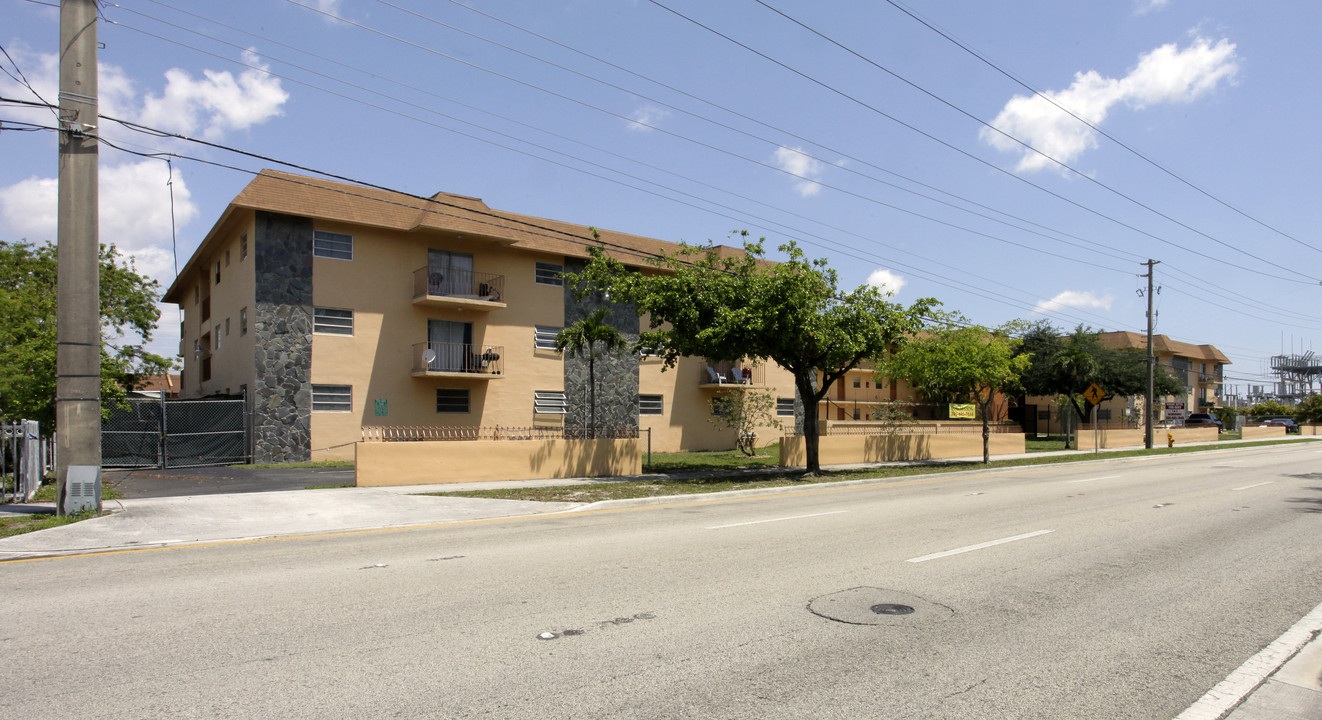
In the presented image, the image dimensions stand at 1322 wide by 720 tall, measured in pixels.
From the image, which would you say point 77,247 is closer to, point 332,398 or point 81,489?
point 81,489

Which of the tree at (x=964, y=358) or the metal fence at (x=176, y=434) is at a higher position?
the tree at (x=964, y=358)

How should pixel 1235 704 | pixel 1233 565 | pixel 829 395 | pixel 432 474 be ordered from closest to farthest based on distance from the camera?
1. pixel 1235 704
2. pixel 1233 565
3. pixel 432 474
4. pixel 829 395

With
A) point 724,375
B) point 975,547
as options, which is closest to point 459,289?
point 724,375

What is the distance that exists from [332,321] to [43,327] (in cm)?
Result: 767

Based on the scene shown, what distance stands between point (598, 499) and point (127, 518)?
804 cm

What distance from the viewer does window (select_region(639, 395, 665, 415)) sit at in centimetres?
3353

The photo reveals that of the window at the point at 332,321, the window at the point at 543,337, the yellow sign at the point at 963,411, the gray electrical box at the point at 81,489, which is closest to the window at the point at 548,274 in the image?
the window at the point at 543,337

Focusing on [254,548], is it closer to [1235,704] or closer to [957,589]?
[957,589]

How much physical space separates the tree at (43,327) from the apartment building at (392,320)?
4179 mm

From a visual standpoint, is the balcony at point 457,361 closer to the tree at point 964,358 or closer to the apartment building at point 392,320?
the apartment building at point 392,320

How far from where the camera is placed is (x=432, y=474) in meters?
18.5

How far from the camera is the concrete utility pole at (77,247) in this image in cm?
1228

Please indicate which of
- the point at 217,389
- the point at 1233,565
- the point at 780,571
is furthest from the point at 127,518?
the point at 217,389

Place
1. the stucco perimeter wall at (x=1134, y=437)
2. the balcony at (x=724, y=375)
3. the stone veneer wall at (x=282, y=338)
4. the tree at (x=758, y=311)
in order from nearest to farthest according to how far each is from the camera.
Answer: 1. the tree at (x=758, y=311)
2. the stone veneer wall at (x=282, y=338)
3. the balcony at (x=724, y=375)
4. the stucco perimeter wall at (x=1134, y=437)
